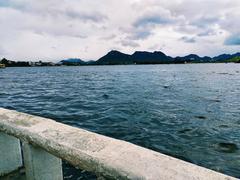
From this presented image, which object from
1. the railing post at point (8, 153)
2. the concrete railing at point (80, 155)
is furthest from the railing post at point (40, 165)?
the railing post at point (8, 153)

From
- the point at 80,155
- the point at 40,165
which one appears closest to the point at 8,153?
the point at 40,165

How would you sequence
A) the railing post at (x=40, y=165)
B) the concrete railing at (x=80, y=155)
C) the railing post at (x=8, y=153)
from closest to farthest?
the concrete railing at (x=80, y=155), the railing post at (x=40, y=165), the railing post at (x=8, y=153)

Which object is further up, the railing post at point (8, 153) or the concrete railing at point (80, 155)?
the concrete railing at point (80, 155)

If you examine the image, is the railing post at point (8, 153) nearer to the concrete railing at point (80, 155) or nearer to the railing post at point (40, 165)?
the concrete railing at point (80, 155)

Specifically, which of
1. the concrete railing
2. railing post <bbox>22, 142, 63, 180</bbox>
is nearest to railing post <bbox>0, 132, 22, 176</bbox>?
the concrete railing

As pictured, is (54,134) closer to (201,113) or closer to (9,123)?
(9,123)

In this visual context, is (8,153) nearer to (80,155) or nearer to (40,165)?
(40,165)

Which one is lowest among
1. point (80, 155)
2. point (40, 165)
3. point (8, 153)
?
point (8, 153)

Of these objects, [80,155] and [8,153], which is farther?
[8,153]

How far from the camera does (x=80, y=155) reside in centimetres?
221

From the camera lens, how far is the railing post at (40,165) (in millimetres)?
2846

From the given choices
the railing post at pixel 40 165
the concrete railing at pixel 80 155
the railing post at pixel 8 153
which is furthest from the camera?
the railing post at pixel 8 153

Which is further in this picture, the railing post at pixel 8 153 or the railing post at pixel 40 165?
the railing post at pixel 8 153

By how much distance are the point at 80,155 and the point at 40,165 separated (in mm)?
999
